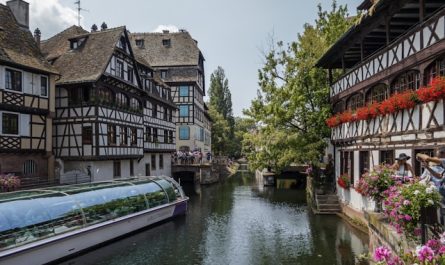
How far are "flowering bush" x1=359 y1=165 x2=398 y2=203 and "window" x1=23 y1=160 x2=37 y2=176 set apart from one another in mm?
19715

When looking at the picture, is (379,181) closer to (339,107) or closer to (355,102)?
Result: (355,102)

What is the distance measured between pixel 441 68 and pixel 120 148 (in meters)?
21.9

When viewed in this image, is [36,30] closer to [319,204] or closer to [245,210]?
[245,210]

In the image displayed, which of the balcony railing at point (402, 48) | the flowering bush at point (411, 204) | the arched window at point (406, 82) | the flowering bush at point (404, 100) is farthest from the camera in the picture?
the arched window at point (406, 82)

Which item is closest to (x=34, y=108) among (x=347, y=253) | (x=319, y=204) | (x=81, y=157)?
(x=81, y=157)

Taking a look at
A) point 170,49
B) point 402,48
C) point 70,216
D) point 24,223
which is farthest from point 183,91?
point 24,223

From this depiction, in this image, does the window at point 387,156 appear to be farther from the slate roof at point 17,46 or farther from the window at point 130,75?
the window at point 130,75

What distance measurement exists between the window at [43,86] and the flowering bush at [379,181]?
20.3 metres

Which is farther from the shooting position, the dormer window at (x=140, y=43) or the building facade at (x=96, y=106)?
the dormer window at (x=140, y=43)

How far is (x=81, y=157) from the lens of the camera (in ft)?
85.5

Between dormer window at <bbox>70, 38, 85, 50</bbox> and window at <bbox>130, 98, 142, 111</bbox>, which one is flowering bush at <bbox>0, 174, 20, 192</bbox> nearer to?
window at <bbox>130, 98, 142, 111</bbox>

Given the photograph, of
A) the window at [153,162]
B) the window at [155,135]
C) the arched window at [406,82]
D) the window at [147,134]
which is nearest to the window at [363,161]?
the arched window at [406,82]

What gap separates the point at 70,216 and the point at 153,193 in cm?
694

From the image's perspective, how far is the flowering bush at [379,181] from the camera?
1152cm
